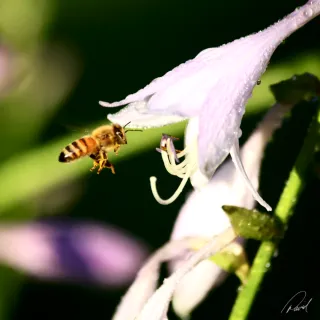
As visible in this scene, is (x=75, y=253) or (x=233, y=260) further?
(x=75, y=253)

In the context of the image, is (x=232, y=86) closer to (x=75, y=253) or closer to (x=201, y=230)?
(x=201, y=230)

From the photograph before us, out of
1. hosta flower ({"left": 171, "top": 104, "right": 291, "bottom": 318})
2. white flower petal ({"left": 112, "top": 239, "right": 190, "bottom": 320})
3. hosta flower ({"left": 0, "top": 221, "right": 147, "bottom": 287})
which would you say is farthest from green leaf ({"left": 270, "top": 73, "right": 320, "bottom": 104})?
hosta flower ({"left": 0, "top": 221, "right": 147, "bottom": 287})

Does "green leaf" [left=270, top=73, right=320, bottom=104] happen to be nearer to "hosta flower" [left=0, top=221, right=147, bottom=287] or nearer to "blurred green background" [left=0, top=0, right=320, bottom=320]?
"blurred green background" [left=0, top=0, right=320, bottom=320]

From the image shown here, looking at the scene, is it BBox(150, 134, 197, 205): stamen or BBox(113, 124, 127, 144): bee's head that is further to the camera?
BBox(113, 124, 127, 144): bee's head

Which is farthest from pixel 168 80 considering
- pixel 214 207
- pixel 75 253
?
pixel 75 253

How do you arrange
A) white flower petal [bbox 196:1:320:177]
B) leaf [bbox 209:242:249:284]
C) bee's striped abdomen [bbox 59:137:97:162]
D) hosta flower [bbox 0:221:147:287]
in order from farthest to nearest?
hosta flower [bbox 0:221:147:287], bee's striped abdomen [bbox 59:137:97:162], leaf [bbox 209:242:249:284], white flower petal [bbox 196:1:320:177]

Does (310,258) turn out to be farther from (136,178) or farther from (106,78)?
(106,78)

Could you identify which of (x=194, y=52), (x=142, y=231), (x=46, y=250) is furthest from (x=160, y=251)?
(x=194, y=52)
